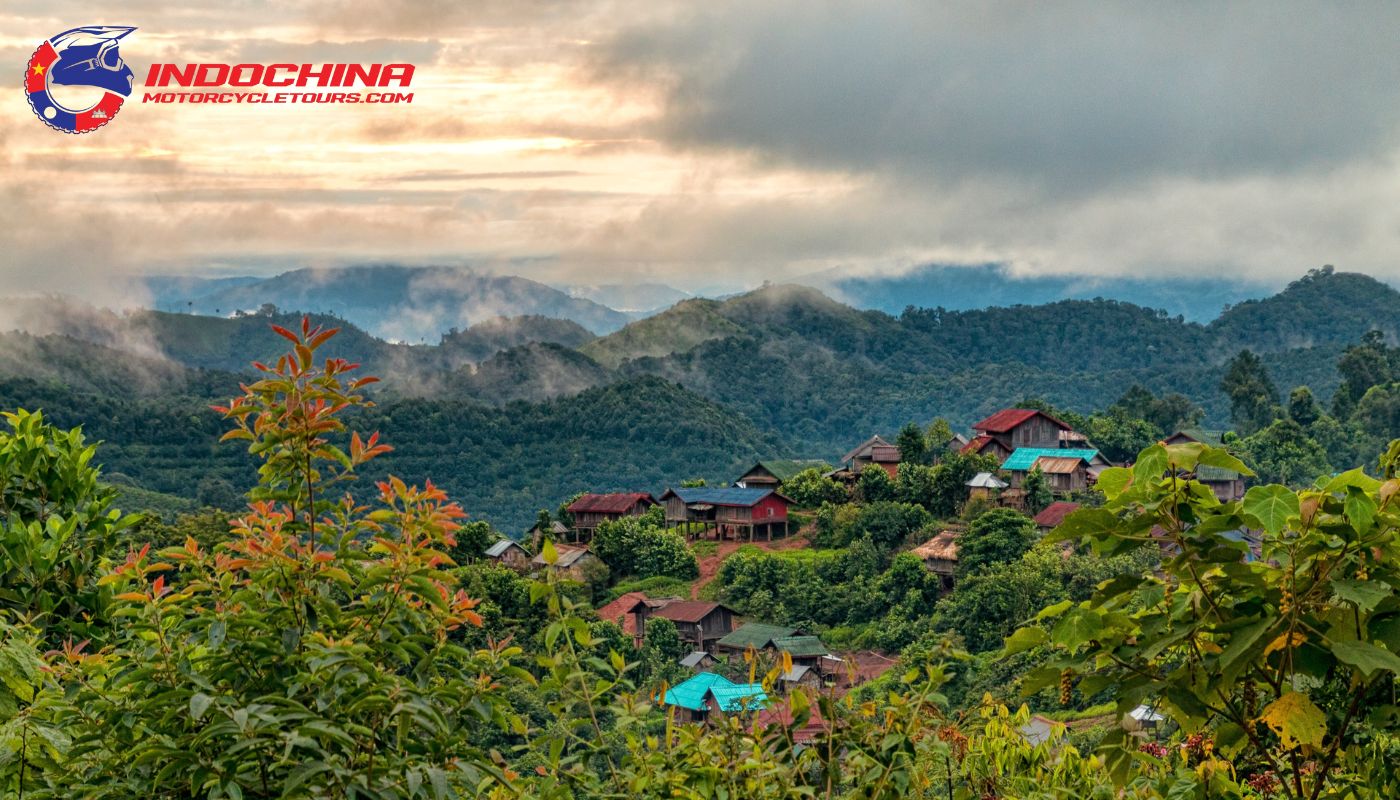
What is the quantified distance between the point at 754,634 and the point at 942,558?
18.4ft

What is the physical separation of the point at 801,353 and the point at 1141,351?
29952mm

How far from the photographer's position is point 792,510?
1604 inches

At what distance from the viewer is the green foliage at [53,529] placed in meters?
4.44

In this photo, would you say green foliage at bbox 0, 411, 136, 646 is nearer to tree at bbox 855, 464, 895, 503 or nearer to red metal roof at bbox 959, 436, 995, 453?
tree at bbox 855, 464, 895, 503

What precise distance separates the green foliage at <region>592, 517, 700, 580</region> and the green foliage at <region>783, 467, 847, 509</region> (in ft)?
14.7

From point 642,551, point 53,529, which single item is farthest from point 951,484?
point 53,529

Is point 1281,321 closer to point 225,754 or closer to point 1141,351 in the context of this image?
point 1141,351

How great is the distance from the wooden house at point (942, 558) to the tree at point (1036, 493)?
3.73 m

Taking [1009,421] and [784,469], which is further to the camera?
[784,469]

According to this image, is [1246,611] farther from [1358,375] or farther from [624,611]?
[1358,375]

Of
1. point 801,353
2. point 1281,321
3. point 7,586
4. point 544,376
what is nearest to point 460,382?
point 544,376

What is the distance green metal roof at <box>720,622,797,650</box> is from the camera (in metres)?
28.7

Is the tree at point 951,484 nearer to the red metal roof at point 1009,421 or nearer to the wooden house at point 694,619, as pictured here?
the red metal roof at point 1009,421

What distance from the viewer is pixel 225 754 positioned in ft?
6.43
